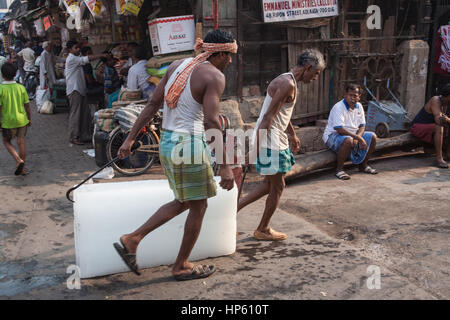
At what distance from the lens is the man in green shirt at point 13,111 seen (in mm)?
6474

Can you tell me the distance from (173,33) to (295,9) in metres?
1.97

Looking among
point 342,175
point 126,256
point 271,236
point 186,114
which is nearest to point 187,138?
point 186,114

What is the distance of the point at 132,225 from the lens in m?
3.44

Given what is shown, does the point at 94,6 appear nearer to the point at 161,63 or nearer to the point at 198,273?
the point at 161,63

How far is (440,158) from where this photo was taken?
6.95 meters

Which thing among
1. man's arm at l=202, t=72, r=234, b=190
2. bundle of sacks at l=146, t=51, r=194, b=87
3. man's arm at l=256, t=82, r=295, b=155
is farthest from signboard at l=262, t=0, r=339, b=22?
man's arm at l=202, t=72, r=234, b=190

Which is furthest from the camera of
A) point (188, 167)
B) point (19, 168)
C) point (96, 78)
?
point (96, 78)

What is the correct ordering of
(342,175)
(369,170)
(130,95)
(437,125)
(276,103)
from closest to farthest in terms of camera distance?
(276,103), (342,175), (369,170), (437,125), (130,95)

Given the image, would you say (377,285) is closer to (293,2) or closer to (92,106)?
(293,2)

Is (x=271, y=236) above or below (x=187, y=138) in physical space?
below

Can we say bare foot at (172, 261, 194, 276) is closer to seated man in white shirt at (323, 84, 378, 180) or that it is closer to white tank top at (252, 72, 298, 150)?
white tank top at (252, 72, 298, 150)

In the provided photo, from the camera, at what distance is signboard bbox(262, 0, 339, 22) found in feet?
23.1

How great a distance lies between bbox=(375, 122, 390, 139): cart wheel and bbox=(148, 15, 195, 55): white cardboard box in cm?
365

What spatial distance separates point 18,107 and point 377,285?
215 inches
